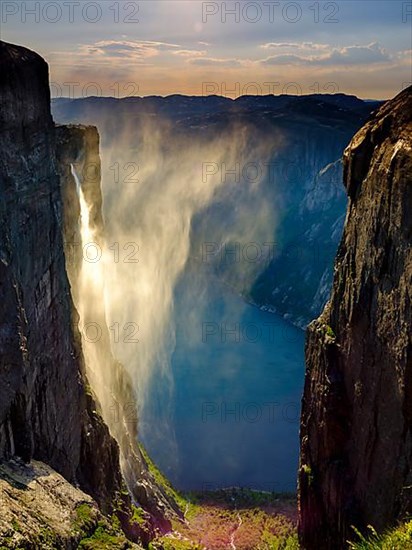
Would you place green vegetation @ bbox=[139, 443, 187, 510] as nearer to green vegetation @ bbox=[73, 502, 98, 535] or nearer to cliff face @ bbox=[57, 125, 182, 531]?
cliff face @ bbox=[57, 125, 182, 531]

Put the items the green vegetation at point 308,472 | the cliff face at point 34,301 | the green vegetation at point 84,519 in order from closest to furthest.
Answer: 1. the green vegetation at point 84,519
2. the cliff face at point 34,301
3. the green vegetation at point 308,472

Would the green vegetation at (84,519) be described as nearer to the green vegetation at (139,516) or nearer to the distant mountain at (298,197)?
the green vegetation at (139,516)

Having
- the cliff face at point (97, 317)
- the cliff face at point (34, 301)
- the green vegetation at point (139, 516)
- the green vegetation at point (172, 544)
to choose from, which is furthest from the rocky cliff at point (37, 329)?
the cliff face at point (97, 317)

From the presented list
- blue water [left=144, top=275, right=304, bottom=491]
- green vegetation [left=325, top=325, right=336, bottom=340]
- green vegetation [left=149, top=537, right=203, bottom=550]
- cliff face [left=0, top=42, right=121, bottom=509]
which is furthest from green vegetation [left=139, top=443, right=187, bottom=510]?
green vegetation [left=325, top=325, right=336, bottom=340]

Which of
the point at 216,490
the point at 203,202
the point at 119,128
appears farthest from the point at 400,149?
A: the point at 119,128

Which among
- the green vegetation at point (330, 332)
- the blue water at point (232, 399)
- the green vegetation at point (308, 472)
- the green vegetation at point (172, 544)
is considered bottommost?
the blue water at point (232, 399)

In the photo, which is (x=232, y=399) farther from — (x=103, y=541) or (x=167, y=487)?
(x=103, y=541)
